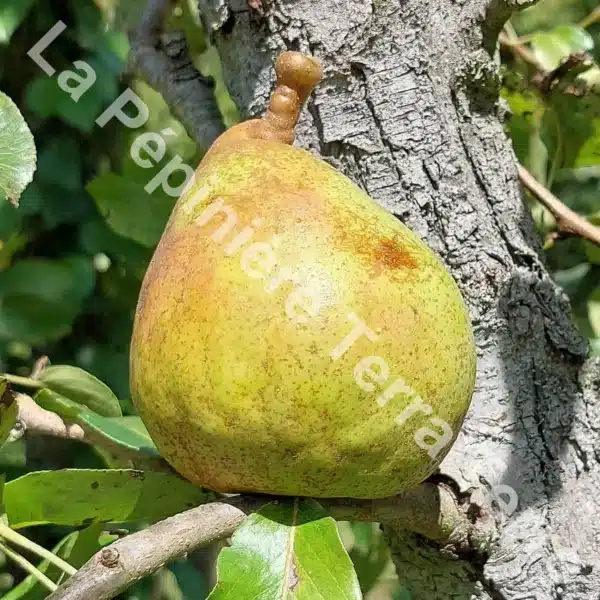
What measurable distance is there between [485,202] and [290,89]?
0.21m

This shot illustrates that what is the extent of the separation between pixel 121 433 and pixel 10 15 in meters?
0.73

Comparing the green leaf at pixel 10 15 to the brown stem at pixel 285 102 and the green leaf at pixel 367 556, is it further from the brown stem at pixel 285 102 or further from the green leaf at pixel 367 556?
the green leaf at pixel 367 556

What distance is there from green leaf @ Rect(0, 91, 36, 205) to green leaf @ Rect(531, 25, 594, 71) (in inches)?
24.9

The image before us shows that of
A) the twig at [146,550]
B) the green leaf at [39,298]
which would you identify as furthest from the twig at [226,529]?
the green leaf at [39,298]

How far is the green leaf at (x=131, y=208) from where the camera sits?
1121mm

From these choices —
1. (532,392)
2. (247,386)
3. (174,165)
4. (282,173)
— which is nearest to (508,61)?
(174,165)

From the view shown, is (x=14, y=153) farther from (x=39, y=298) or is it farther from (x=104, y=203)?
(x=39, y=298)

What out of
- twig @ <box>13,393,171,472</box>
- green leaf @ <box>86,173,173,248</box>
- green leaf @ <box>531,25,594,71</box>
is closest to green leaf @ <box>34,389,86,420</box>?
twig @ <box>13,393,171,472</box>

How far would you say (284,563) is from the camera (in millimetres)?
514

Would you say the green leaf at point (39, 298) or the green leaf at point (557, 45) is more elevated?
the green leaf at point (39, 298)

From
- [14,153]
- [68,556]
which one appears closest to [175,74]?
[14,153]

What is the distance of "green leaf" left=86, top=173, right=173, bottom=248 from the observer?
112 centimetres

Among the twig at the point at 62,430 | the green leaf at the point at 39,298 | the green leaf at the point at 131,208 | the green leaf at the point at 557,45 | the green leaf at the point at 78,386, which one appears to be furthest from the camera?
the green leaf at the point at 39,298

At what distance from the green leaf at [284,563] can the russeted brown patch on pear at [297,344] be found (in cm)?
2
